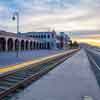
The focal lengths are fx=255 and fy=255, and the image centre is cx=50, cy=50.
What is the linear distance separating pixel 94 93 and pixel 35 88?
2890mm

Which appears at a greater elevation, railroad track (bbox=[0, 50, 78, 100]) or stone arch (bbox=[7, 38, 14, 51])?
railroad track (bbox=[0, 50, 78, 100])

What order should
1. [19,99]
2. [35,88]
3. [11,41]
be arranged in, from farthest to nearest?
[11,41] → [35,88] → [19,99]

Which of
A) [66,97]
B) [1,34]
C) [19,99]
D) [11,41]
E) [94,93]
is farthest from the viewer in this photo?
[11,41]

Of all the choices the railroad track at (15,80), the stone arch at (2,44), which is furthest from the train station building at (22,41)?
the railroad track at (15,80)

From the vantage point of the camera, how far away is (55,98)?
1002cm

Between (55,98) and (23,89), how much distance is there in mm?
2407

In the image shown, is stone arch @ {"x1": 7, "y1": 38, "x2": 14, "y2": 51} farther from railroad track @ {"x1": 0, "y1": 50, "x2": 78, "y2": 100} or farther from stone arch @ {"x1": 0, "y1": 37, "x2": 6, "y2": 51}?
railroad track @ {"x1": 0, "y1": 50, "x2": 78, "y2": 100}

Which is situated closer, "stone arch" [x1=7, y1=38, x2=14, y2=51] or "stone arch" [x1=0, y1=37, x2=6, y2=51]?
"stone arch" [x1=0, y1=37, x2=6, y2=51]

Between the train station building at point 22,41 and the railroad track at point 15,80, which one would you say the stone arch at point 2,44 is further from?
the railroad track at point 15,80

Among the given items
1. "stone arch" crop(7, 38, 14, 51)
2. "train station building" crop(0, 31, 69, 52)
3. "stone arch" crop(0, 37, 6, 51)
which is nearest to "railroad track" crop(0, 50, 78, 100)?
"train station building" crop(0, 31, 69, 52)

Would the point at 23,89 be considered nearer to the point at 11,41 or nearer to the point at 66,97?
the point at 66,97

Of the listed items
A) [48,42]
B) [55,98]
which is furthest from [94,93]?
[48,42]

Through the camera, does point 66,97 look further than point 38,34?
No

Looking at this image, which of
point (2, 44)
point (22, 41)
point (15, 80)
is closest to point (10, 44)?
point (2, 44)
